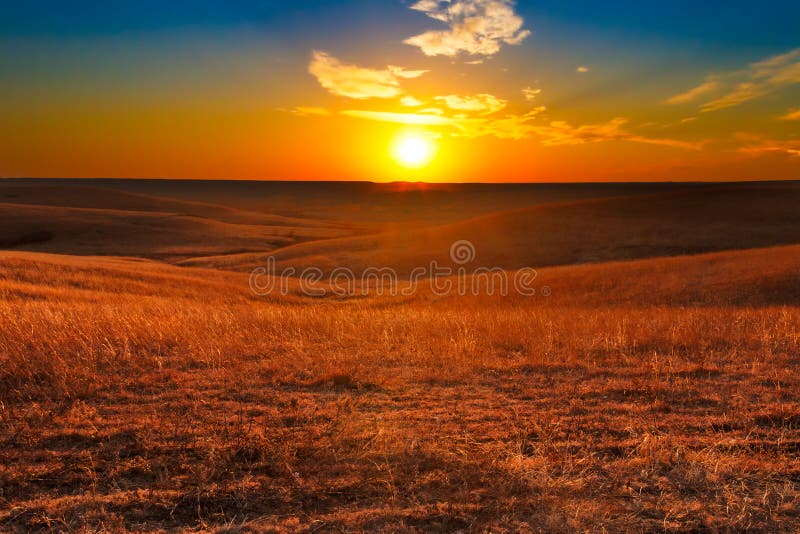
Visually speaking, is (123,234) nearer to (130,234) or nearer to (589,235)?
(130,234)

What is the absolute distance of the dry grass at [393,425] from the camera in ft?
12.6

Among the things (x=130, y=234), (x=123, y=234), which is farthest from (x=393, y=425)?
(x=123, y=234)

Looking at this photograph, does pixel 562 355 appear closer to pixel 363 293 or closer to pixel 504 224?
pixel 363 293

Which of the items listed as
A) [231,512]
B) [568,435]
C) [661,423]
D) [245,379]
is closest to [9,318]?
[245,379]

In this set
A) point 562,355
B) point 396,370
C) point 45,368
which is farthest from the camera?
point 562,355

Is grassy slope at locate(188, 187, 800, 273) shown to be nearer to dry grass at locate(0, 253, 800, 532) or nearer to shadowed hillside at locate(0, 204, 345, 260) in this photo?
shadowed hillside at locate(0, 204, 345, 260)

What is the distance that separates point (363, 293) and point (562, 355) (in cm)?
2222

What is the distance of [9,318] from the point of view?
8.66 meters

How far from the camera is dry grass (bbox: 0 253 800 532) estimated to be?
3830 millimetres

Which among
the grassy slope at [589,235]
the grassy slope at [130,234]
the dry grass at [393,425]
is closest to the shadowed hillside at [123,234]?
the grassy slope at [130,234]

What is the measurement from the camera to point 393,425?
5402mm

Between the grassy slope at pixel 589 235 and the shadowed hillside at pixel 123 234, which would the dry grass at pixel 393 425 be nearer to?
the grassy slope at pixel 589 235

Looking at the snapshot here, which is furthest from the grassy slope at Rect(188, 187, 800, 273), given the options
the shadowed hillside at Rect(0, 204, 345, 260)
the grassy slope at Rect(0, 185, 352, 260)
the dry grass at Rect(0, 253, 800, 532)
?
the dry grass at Rect(0, 253, 800, 532)

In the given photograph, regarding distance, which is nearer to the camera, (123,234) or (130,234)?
(123,234)
